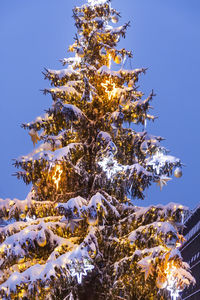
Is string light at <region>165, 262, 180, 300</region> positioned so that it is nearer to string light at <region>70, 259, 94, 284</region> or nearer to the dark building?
string light at <region>70, 259, 94, 284</region>

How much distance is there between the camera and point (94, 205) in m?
8.62

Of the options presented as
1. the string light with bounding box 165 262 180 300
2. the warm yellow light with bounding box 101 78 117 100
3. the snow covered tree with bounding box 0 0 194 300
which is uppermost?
the warm yellow light with bounding box 101 78 117 100

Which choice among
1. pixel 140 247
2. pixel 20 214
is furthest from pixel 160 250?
pixel 20 214

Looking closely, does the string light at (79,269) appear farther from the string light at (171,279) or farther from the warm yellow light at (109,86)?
the warm yellow light at (109,86)

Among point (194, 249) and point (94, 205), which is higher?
point (194, 249)

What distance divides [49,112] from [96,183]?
2.01 meters

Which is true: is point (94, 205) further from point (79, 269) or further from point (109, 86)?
point (109, 86)

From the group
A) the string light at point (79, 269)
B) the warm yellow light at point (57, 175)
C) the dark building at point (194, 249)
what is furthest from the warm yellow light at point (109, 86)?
the dark building at point (194, 249)

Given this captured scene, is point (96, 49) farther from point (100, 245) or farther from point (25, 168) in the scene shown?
point (100, 245)

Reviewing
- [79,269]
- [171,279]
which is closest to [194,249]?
[171,279]

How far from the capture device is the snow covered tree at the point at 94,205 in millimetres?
8453

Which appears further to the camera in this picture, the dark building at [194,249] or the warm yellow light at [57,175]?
the dark building at [194,249]

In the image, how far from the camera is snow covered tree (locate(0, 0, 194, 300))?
27.7 feet

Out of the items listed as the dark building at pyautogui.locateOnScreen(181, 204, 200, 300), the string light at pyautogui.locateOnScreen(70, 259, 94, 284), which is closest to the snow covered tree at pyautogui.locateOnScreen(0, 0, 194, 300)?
the string light at pyautogui.locateOnScreen(70, 259, 94, 284)
